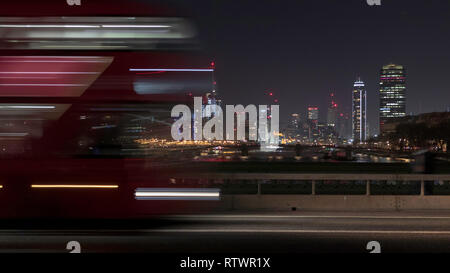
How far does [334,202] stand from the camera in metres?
13.9

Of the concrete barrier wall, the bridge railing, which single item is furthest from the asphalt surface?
the bridge railing

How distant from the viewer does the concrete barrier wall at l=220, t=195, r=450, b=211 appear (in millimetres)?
13758

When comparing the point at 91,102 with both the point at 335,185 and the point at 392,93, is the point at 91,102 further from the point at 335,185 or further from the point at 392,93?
the point at 392,93

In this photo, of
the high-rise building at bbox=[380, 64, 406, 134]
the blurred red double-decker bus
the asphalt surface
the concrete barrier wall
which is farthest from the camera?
the high-rise building at bbox=[380, 64, 406, 134]

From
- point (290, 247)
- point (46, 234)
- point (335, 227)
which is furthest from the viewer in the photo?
point (335, 227)

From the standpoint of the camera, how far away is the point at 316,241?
9219 millimetres

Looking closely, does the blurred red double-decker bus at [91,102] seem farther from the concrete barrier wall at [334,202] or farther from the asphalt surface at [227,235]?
the concrete barrier wall at [334,202]

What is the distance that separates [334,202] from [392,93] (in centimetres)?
10699

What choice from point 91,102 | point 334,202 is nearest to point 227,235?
point 91,102

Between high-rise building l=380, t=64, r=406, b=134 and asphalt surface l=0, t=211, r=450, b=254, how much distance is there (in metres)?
79.5

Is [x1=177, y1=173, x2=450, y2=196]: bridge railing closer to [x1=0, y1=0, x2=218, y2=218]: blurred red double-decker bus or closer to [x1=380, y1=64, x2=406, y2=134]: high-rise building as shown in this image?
[x1=0, y1=0, x2=218, y2=218]: blurred red double-decker bus

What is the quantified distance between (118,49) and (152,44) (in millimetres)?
529

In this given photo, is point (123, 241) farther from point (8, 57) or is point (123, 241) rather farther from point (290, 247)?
point (8, 57)
